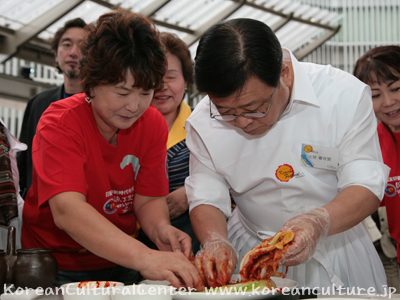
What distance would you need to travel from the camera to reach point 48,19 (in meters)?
5.39

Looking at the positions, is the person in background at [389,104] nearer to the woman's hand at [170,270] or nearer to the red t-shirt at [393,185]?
the red t-shirt at [393,185]

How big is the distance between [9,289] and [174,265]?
1.77 ft

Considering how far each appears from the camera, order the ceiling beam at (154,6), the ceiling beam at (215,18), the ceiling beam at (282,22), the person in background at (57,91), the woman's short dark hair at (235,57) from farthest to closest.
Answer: the ceiling beam at (282,22) < the ceiling beam at (215,18) < the ceiling beam at (154,6) < the person in background at (57,91) < the woman's short dark hair at (235,57)

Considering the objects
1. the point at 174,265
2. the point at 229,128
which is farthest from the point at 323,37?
the point at 174,265

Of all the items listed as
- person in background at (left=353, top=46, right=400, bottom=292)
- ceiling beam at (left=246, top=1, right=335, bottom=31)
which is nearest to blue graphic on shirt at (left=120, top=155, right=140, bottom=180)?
person in background at (left=353, top=46, right=400, bottom=292)

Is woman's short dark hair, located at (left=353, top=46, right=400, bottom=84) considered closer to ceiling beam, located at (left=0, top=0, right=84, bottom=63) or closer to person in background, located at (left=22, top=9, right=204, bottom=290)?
person in background, located at (left=22, top=9, right=204, bottom=290)

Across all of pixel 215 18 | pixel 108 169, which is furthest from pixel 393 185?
pixel 215 18

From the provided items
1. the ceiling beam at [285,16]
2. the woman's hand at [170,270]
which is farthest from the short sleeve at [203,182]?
the ceiling beam at [285,16]

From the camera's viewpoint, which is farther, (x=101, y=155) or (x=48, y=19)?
(x=48, y=19)

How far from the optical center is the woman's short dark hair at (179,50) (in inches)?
105

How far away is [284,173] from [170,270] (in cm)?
66

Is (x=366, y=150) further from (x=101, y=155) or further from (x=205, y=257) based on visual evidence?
(x=101, y=155)

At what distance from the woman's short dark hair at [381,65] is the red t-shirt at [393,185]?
330mm

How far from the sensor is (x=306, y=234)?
56.3 inches
